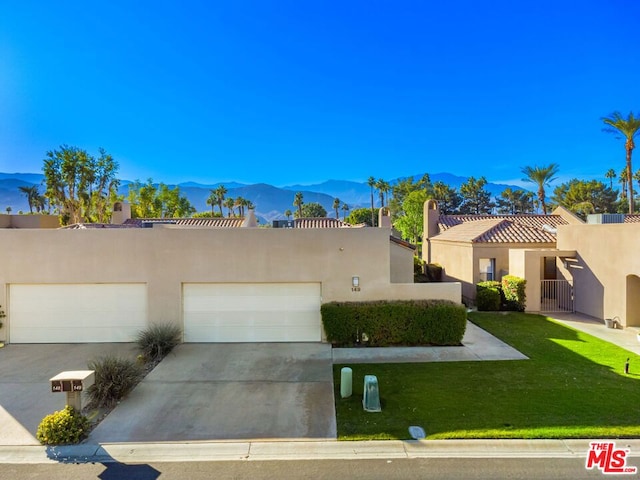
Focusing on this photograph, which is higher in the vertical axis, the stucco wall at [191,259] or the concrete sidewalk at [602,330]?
the stucco wall at [191,259]

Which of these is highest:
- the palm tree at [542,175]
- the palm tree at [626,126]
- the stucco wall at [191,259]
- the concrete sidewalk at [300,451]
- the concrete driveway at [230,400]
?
the palm tree at [626,126]

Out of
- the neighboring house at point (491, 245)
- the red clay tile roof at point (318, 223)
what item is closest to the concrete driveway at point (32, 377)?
the red clay tile roof at point (318, 223)

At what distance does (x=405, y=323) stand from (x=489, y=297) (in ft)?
26.5

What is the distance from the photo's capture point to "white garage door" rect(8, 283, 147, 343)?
12.1 m

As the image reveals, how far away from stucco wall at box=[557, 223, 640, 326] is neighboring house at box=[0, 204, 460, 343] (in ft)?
30.8

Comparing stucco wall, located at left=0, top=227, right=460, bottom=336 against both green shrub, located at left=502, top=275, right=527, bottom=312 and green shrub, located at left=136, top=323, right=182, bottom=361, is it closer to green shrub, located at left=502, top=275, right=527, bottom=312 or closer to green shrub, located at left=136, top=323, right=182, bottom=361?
green shrub, located at left=136, top=323, right=182, bottom=361

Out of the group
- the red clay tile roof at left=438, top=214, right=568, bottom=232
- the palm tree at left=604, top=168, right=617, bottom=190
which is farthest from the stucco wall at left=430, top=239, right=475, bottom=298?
the palm tree at left=604, top=168, right=617, bottom=190

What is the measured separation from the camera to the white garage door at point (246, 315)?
12.1 m

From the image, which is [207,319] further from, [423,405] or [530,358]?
[530,358]

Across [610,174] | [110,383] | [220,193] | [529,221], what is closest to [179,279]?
[110,383]

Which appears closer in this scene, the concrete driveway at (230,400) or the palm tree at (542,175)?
the concrete driveway at (230,400)

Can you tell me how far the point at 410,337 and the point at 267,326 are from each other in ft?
15.9

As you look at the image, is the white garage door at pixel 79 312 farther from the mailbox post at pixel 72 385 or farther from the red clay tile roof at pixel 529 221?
the red clay tile roof at pixel 529 221

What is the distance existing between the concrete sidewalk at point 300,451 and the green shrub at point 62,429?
143 millimetres
